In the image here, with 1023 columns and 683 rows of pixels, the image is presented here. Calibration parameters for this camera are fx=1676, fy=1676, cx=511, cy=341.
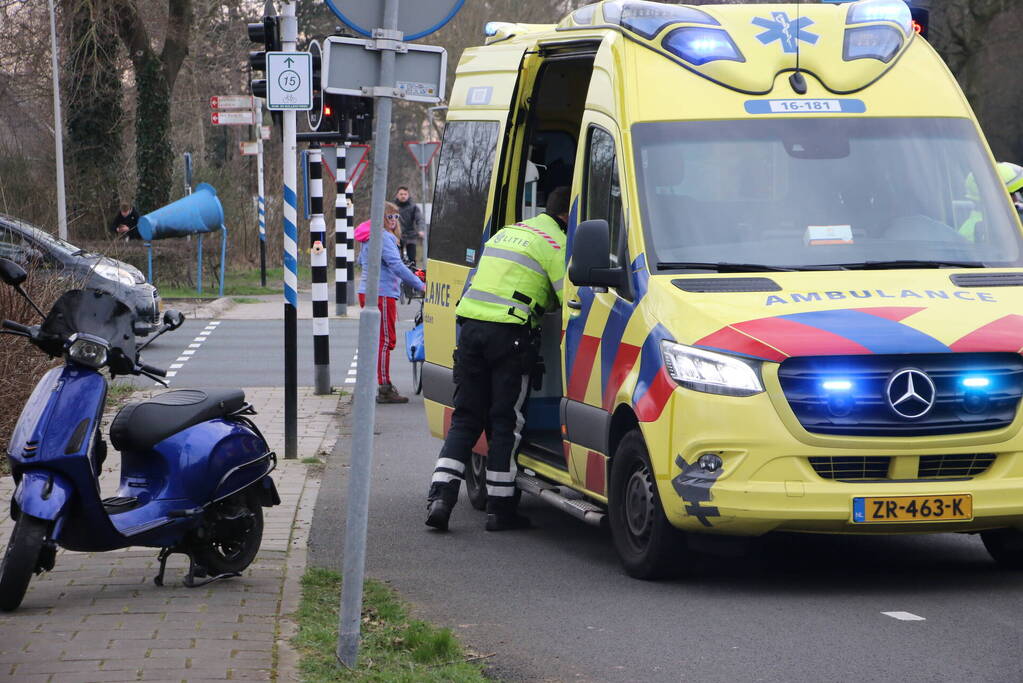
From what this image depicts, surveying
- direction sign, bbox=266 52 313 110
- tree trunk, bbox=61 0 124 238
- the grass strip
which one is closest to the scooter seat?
the grass strip

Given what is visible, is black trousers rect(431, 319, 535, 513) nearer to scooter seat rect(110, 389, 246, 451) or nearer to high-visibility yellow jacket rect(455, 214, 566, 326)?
high-visibility yellow jacket rect(455, 214, 566, 326)

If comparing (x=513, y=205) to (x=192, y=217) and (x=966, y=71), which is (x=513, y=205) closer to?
(x=192, y=217)

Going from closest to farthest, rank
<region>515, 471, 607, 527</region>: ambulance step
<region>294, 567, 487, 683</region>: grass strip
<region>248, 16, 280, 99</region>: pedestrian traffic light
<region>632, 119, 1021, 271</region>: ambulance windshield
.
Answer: <region>294, 567, 487, 683</region>: grass strip
<region>632, 119, 1021, 271</region>: ambulance windshield
<region>515, 471, 607, 527</region>: ambulance step
<region>248, 16, 280, 99</region>: pedestrian traffic light

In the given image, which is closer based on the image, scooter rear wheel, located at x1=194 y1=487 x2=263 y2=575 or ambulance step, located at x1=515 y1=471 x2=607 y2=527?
scooter rear wheel, located at x1=194 y1=487 x2=263 y2=575

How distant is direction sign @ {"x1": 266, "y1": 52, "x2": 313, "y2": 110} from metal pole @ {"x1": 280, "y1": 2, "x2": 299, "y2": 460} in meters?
0.14

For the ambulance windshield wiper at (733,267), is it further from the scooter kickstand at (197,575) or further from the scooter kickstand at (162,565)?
the scooter kickstand at (162,565)

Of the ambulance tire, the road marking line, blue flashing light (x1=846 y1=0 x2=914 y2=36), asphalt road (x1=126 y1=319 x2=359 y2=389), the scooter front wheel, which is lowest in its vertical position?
asphalt road (x1=126 y1=319 x2=359 y2=389)

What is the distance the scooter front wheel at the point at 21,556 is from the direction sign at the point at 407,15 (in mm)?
2307

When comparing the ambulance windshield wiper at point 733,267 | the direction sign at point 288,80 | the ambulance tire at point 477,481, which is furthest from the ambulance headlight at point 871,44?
the direction sign at point 288,80

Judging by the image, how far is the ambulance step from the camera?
26.6 ft

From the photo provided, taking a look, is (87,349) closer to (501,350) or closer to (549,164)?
(501,350)

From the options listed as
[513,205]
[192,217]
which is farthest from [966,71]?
[513,205]

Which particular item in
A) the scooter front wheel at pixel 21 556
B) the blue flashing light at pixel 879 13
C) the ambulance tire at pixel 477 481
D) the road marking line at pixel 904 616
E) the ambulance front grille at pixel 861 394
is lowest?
the ambulance tire at pixel 477 481

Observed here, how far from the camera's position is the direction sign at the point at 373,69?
5949 mm
